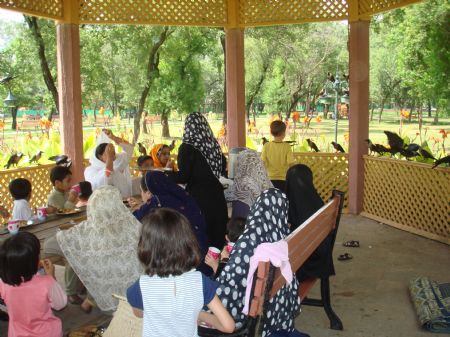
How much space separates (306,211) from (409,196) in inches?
146

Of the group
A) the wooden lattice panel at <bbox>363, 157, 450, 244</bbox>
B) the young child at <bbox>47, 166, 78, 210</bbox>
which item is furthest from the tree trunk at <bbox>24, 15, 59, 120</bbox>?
the wooden lattice panel at <bbox>363, 157, 450, 244</bbox>

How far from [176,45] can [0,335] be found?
47.7 ft

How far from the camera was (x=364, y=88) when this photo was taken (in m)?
7.70

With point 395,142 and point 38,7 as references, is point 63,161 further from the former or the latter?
point 395,142

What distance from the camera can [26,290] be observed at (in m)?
2.82

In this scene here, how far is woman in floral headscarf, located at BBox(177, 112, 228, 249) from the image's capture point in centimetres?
455

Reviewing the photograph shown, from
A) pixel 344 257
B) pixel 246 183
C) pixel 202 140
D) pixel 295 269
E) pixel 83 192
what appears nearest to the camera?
pixel 295 269

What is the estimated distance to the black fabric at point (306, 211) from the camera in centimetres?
397

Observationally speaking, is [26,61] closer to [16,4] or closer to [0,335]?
[16,4]

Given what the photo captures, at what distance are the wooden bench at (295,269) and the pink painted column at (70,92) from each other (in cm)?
442

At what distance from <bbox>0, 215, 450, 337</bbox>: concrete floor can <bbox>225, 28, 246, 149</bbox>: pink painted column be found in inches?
81.4

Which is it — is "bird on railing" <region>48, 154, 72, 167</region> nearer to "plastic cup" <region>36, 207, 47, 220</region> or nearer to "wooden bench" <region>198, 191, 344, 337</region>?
"plastic cup" <region>36, 207, 47, 220</region>

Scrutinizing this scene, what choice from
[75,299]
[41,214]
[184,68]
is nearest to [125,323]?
[75,299]

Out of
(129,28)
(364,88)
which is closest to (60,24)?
(364,88)
